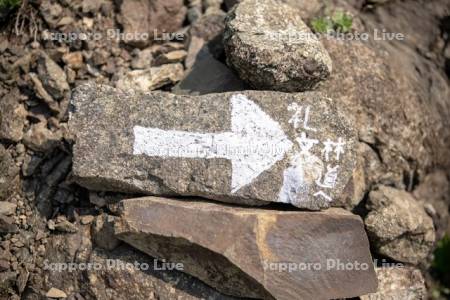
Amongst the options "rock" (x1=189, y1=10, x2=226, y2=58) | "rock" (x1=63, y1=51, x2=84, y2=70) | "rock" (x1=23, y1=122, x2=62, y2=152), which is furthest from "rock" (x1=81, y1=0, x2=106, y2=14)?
"rock" (x1=23, y1=122, x2=62, y2=152)

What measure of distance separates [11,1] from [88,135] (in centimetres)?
178

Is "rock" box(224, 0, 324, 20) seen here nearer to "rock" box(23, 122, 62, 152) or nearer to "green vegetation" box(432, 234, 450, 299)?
"rock" box(23, 122, 62, 152)

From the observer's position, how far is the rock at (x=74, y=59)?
15.2ft

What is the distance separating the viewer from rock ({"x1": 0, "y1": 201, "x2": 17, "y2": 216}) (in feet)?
13.8

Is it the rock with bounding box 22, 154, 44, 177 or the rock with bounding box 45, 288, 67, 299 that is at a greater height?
the rock with bounding box 22, 154, 44, 177

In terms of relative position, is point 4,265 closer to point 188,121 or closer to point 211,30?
point 188,121

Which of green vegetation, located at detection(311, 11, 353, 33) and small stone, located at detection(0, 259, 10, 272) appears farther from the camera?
green vegetation, located at detection(311, 11, 353, 33)

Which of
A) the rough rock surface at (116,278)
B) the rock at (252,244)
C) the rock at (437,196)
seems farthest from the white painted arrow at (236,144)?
the rock at (437,196)

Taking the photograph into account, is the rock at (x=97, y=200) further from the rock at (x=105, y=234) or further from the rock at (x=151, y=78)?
the rock at (x=151, y=78)

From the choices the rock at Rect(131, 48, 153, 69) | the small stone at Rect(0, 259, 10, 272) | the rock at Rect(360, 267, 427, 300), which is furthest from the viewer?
the rock at Rect(131, 48, 153, 69)

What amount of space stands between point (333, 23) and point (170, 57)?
1.70 meters

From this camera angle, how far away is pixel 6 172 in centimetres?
433

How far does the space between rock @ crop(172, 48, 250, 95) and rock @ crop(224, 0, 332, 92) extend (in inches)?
8.2

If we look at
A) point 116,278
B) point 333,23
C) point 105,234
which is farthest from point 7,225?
point 333,23
